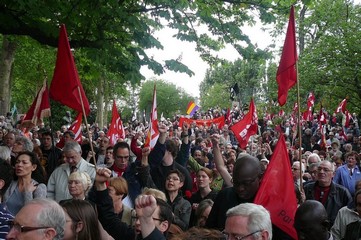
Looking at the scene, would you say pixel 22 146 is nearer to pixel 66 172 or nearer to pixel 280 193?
pixel 66 172

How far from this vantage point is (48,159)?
8.80 m

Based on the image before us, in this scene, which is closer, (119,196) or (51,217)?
(51,217)

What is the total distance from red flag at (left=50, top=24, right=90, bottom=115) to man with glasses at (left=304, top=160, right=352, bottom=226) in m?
3.02

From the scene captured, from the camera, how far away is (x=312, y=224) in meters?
3.82

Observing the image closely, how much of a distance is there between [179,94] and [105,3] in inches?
3243

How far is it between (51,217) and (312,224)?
1.87 meters

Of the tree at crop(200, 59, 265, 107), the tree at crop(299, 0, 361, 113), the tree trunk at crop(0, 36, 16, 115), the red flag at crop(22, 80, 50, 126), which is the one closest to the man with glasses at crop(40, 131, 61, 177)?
the red flag at crop(22, 80, 50, 126)

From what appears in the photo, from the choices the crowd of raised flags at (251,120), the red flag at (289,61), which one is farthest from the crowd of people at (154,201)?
the red flag at (289,61)

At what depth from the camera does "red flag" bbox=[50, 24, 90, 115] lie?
6.48 metres

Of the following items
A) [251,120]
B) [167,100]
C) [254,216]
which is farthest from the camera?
[167,100]

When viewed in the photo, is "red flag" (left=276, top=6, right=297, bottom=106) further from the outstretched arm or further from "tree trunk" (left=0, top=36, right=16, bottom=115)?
"tree trunk" (left=0, top=36, right=16, bottom=115)

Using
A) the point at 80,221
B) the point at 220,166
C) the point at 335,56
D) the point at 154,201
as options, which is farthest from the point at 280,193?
the point at 335,56

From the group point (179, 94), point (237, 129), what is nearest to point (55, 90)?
point (237, 129)

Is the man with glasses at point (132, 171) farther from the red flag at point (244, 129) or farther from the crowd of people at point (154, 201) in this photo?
the red flag at point (244, 129)
